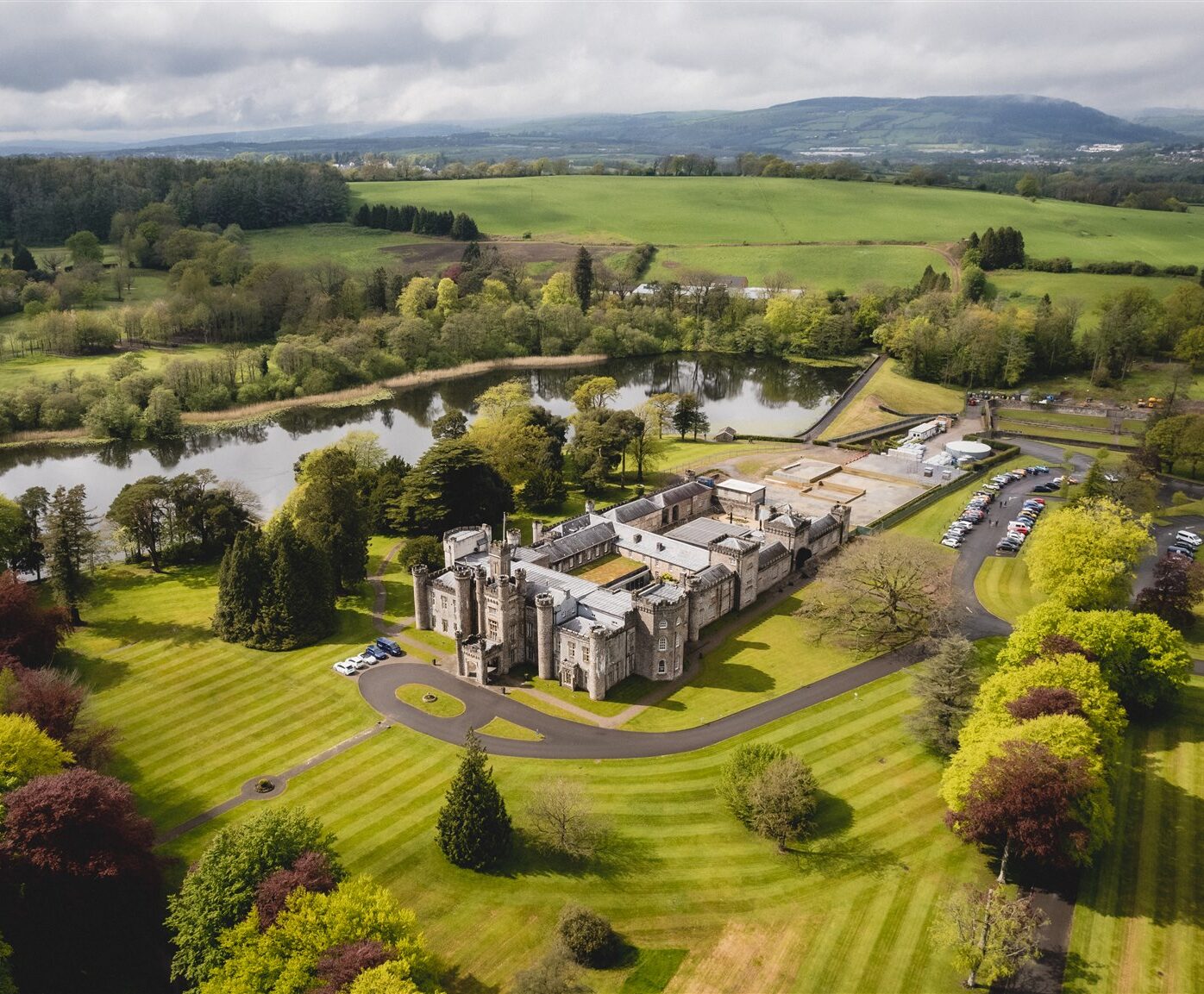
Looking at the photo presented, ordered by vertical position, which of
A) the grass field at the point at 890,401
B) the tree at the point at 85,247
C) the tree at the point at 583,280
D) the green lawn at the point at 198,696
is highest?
the tree at the point at 85,247

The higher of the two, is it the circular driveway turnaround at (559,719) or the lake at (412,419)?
the lake at (412,419)

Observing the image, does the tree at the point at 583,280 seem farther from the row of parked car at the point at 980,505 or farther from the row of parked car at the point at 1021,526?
the row of parked car at the point at 1021,526

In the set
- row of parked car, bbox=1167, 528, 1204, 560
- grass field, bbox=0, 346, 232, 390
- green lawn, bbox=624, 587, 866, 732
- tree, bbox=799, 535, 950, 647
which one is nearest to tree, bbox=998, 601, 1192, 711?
tree, bbox=799, 535, 950, 647

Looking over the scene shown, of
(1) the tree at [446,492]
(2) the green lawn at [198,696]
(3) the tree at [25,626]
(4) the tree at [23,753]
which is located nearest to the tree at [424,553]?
(2) the green lawn at [198,696]

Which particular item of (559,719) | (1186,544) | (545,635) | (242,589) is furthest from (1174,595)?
(242,589)

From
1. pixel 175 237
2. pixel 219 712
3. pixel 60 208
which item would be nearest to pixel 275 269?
pixel 175 237

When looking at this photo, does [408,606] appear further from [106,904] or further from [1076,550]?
[1076,550]

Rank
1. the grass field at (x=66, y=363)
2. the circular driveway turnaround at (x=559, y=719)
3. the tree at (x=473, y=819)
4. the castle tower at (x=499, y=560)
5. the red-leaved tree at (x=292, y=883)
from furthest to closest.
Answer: the grass field at (x=66, y=363) < the castle tower at (x=499, y=560) < the circular driveway turnaround at (x=559, y=719) < the tree at (x=473, y=819) < the red-leaved tree at (x=292, y=883)

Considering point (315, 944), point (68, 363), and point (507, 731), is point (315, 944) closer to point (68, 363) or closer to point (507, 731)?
point (507, 731)
